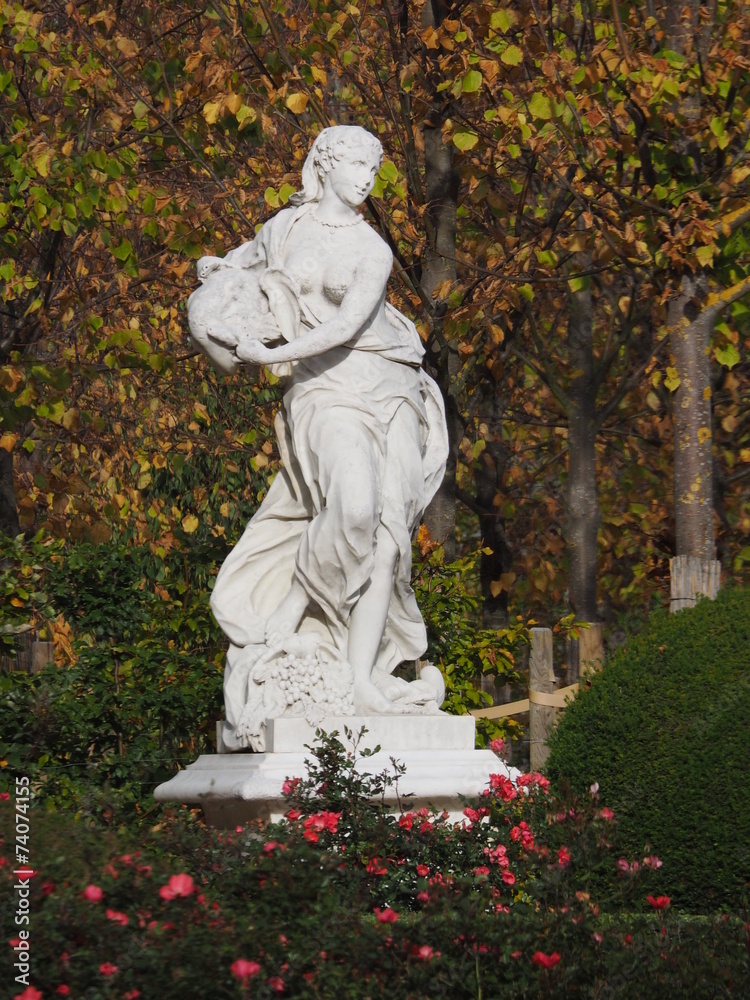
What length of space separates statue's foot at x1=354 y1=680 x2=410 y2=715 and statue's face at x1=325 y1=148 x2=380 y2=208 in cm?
194

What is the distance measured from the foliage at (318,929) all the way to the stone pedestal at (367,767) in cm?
96

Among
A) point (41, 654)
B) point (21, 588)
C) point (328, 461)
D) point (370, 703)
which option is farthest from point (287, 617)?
point (41, 654)

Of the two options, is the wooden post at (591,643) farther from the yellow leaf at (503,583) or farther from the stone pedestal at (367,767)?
the yellow leaf at (503,583)

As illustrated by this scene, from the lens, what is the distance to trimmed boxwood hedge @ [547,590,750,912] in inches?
223

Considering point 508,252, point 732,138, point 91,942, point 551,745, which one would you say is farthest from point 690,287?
point 91,942

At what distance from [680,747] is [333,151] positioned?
2697 millimetres

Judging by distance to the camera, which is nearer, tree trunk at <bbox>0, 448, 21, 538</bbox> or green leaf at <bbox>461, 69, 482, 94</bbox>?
green leaf at <bbox>461, 69, 482, 94</bbox>

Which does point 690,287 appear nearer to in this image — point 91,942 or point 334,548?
point 334,548

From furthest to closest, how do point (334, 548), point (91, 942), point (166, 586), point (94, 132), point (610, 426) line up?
1. point (610, 426)
2. point (94, 132)
3. point (166, 586)
4. point (334, 548)
5. point (91, 942)

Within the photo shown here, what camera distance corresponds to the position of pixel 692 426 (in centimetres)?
853

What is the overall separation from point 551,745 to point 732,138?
4055mm

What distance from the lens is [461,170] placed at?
9.94m

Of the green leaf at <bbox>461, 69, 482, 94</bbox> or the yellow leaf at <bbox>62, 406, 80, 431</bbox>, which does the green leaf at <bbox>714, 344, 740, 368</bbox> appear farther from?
the yellow leaf at <bbox>62, 406, 80, 431</bbox>

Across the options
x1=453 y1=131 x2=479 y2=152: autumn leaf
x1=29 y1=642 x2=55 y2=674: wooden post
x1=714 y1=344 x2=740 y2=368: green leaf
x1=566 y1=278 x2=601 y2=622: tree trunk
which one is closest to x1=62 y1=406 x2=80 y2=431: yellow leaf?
x1=29 y1=642 x2=55 y2=674: wooden post
